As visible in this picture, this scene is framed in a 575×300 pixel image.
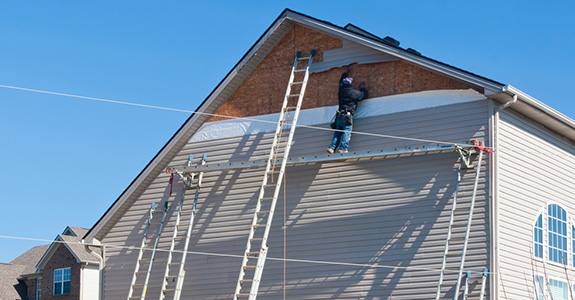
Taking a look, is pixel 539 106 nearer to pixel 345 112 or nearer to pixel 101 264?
pixel 345 112

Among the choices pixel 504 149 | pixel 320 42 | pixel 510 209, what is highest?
pixel 320 42

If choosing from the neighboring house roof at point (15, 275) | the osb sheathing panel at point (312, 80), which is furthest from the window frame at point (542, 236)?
the neighboring house roof at point (15, 275)

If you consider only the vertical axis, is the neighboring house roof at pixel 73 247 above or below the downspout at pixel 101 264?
above

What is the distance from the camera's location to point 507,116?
19625 mm

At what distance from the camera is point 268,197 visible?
21.2 metres

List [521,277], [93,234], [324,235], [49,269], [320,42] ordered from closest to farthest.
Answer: [521,277], [324,235], [320,42], [93,234], [49,269]

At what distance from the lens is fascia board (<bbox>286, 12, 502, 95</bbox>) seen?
1906 cm

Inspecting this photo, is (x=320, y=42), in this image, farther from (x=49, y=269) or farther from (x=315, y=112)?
(x=49, y=269)

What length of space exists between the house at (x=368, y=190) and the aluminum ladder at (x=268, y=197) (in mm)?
290

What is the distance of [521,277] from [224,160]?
848 cm

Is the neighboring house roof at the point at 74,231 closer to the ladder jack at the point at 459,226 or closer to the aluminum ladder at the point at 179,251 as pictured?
the aluminum ladder at the point at 179,251

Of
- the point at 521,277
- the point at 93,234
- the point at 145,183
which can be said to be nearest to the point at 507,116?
the point at 521,277

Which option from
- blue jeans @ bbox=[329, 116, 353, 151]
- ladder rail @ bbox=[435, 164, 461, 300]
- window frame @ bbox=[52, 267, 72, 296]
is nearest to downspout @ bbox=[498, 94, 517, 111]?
ladder rail @ bbox=[435, 164, 461, 300]

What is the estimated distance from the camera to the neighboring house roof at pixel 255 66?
1964 cm
